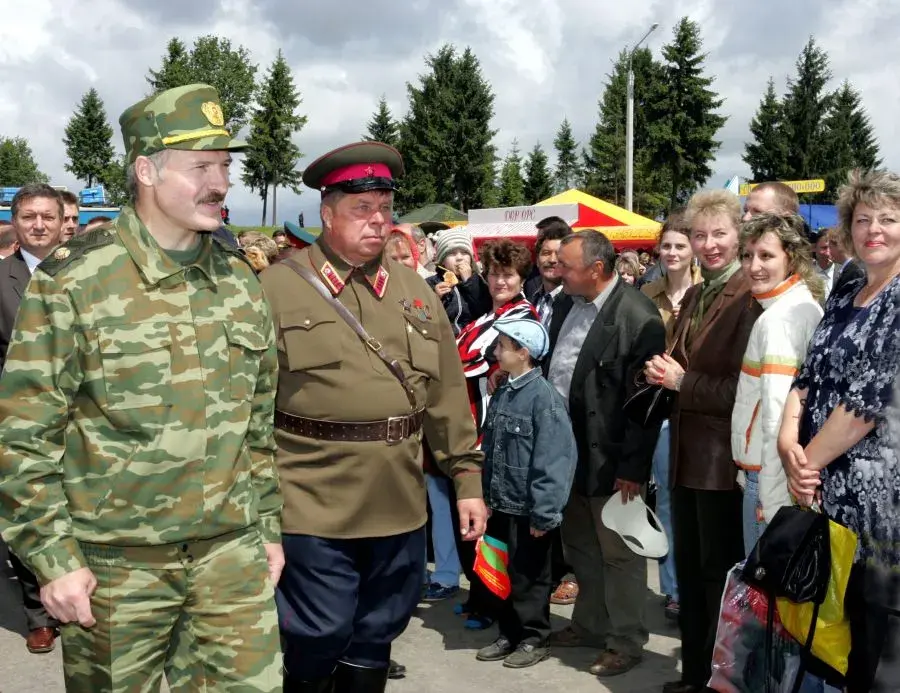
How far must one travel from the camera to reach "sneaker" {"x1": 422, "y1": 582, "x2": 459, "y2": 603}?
609 centimetres

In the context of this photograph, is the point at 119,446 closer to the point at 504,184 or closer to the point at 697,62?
the point at 697,62

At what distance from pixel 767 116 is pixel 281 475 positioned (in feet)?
223

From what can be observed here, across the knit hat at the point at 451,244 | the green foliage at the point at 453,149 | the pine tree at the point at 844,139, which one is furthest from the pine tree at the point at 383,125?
the knit hat at the point at 451,244

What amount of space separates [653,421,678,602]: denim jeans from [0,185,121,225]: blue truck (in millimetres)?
19508

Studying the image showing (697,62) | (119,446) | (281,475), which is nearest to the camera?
(119,446)

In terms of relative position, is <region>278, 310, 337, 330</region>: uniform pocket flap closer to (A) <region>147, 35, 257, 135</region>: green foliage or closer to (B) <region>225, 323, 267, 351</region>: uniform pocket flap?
(B) <region>225, 323, 267, 351</region>: uniform pocket flap

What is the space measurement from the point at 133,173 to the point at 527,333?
8.55ft

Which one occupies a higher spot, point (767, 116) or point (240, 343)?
point (767, 116)

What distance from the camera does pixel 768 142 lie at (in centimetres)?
6494

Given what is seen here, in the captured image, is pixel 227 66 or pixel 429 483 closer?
pixel 429 483

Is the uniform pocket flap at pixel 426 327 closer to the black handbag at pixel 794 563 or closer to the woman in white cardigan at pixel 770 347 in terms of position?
the woman in white cardigan at pixel 770 347

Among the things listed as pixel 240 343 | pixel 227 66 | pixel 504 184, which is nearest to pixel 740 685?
pixel 240 343

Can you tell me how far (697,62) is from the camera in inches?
2450

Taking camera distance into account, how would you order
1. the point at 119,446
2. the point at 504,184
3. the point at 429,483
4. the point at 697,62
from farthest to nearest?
the point at 504,184
the point at 697,62
the point at 429,483
the point at 119,446
